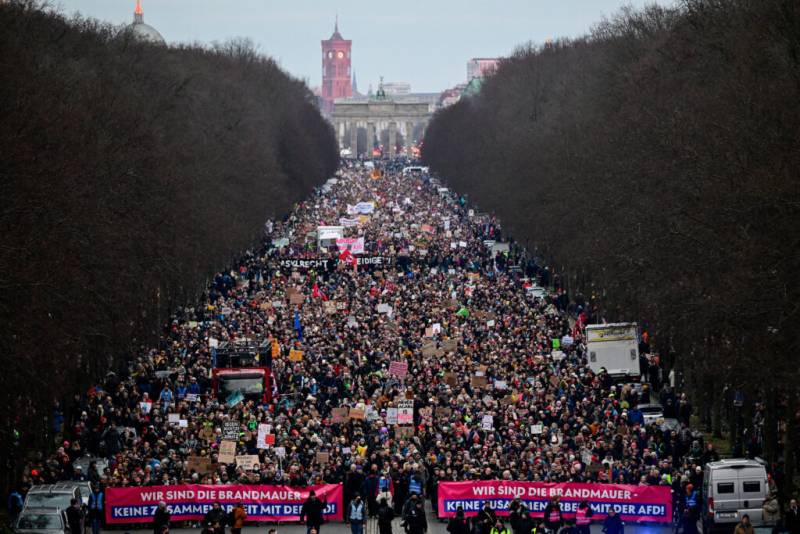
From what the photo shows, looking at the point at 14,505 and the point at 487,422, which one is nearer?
the point at 14,505

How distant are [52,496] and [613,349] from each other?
21905mm

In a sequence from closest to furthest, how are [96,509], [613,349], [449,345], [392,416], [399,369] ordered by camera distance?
[96,509], [392,416], [399,369], [613,349], [449,345]

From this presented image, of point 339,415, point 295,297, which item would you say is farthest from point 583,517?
point 295,297

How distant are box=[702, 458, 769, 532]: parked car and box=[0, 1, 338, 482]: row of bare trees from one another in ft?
44.9

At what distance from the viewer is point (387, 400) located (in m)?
45.5

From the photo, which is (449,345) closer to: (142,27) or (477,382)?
(477,382)

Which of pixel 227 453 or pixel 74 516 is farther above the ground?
pixel 227 453

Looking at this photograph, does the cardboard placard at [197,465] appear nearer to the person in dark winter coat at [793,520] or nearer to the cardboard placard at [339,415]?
the cardboard placard at [339,415]

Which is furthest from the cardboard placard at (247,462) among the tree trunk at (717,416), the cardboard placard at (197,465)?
the tree trunk at (717,416)

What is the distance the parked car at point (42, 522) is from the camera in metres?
32.9

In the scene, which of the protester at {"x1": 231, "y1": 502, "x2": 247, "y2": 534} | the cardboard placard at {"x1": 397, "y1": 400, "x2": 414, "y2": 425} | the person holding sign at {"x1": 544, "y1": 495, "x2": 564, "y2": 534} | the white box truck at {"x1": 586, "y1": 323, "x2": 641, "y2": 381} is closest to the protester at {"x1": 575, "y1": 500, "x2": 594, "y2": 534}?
the person holding sign at {"x1": 544, "y1": 495, "x2": 564, "y2": 534}

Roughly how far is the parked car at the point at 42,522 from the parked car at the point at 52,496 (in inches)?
10.5

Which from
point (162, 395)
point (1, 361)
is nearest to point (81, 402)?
point (162, 395)

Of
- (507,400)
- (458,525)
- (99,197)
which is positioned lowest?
(458,525)
